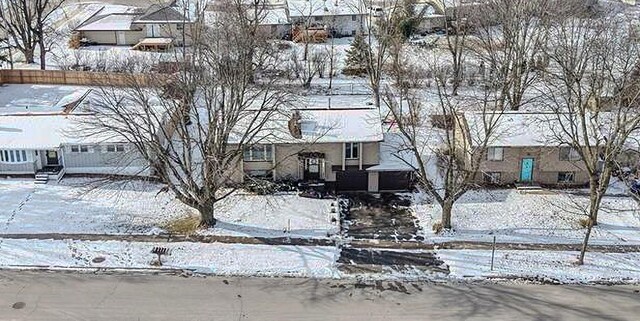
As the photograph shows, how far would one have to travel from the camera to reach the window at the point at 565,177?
3709cm

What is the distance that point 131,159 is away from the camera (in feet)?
123

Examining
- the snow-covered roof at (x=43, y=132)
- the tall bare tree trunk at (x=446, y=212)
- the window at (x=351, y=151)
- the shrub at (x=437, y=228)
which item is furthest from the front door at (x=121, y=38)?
the tall bare tree trunk at (x=446, y=212)

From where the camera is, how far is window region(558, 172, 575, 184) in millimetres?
37094

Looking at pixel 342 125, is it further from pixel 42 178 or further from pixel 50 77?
pixel 50 77

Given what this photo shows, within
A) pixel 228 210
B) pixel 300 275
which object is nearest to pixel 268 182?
pixel 228 210

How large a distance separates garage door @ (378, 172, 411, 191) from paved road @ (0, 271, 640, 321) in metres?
9.62

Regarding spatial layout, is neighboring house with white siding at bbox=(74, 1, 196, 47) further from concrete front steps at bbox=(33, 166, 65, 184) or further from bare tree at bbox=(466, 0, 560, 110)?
bare tree at bbox=(466, 0, 560, 110)

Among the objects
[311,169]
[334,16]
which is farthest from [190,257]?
Answer: [334,16]

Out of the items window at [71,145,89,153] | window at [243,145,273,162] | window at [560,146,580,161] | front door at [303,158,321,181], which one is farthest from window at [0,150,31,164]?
window at [560,146,580,161]

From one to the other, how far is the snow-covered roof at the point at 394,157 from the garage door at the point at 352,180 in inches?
22.0

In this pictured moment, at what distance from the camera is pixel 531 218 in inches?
1318

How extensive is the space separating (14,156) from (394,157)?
19.3 m

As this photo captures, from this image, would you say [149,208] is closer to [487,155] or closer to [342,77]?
[487,155]

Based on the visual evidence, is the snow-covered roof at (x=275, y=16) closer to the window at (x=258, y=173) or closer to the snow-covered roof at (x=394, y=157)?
the snow-covered roof at (x=394, y=157)
